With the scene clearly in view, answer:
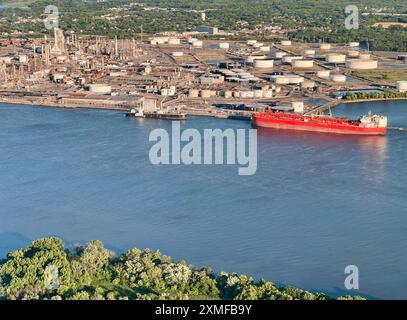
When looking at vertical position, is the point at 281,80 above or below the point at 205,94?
above

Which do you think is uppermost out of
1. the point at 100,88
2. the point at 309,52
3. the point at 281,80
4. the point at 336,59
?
the point at 309,52

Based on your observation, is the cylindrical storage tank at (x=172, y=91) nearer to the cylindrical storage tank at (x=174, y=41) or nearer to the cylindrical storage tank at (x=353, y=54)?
the cylindrical storage tank at (x=353, y=54)

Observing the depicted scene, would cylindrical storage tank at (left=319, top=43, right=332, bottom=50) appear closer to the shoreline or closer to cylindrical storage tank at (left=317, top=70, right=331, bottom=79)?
cylindrical storage tank at (left=317, top=70, right=331, bottom=79)

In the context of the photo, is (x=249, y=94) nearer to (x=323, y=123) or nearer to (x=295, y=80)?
(x=295, y=80)

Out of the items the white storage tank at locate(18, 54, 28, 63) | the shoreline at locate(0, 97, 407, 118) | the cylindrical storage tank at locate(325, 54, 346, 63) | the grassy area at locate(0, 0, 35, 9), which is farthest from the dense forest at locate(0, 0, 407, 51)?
the shoreline at locate(0, 97, 407, 118)

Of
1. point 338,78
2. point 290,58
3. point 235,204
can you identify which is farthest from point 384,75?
point 235,204
